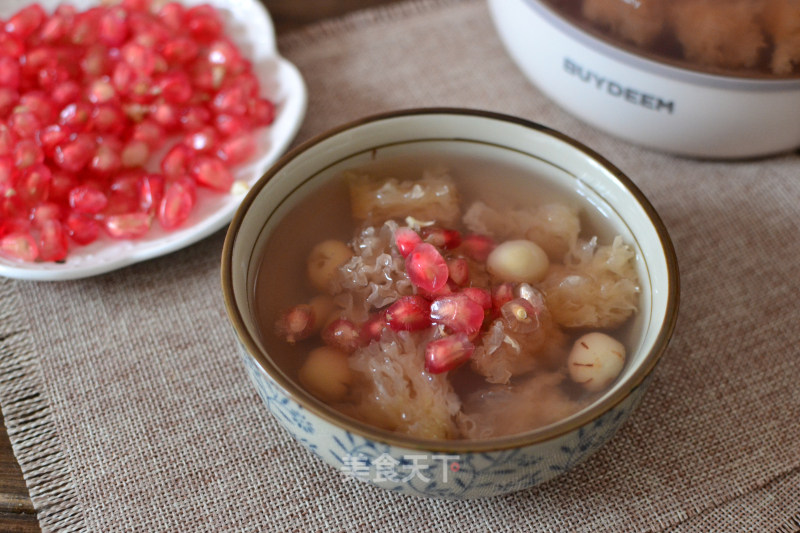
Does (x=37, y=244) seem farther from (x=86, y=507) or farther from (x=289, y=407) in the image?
(x=289, y=407)

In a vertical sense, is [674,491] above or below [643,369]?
below

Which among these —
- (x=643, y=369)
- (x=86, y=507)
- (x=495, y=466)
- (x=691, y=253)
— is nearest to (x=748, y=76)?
(x=691, y=253)

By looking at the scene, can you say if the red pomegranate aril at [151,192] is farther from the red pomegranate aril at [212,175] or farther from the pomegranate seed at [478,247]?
the pomegranate seed at [478,247]

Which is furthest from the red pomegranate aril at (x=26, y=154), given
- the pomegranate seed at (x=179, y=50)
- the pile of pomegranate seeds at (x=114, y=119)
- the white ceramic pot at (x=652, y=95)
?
the white ceramic pot at (x=652, y=95)

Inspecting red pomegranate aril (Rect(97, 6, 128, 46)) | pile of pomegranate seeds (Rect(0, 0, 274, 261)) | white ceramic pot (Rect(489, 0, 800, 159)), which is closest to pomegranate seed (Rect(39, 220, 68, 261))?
pile of pomegranate seeds (Rect(0, 0, 274, 261))

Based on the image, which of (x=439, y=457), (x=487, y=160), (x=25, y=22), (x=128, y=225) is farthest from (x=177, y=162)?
(x=439, y=457)

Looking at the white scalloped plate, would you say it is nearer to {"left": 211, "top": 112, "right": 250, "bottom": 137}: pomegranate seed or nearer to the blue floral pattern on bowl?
{"left": 211, "top": 112, "right": 250, "bottom": 137}: pomegranate seed
